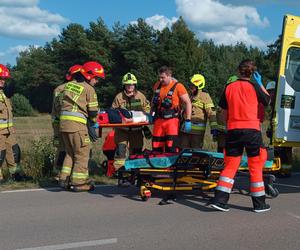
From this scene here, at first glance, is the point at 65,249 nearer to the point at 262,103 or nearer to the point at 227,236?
the point at 227,236

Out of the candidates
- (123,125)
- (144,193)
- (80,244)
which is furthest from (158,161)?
(80,244)

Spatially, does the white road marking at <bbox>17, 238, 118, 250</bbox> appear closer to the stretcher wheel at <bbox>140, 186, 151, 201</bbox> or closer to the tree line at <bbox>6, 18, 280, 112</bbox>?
the stretcher wheel at <bbox>140, 186, 151, 201</bbox>

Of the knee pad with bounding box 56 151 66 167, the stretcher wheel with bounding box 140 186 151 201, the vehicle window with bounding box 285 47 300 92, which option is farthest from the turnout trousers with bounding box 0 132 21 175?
the vehicle window with bounding box 285 47 300 92

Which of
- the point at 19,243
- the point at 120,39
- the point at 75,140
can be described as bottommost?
the point at 19,243

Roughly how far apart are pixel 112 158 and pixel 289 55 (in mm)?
3708

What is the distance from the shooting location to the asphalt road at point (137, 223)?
501cm

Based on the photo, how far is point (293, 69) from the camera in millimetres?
7926

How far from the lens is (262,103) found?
653cm

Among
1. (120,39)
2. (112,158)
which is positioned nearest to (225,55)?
(120,39)

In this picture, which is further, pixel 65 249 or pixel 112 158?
pixel 112 158

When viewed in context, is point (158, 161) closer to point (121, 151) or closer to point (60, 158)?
point (121, 151)

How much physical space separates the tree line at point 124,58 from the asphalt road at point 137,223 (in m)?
54.3

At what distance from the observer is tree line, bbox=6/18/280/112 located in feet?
206

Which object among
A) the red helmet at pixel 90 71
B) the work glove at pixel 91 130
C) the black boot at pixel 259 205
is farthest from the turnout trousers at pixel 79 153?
the black boot at pixel 259 205
